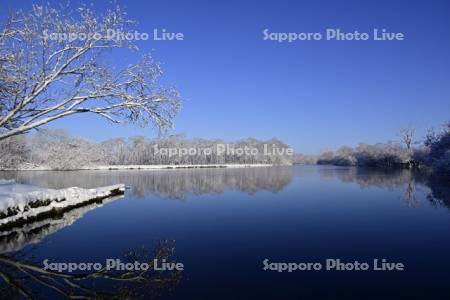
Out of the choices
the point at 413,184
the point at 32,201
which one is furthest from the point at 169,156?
the point at 32,201

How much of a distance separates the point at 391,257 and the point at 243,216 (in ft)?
26.1

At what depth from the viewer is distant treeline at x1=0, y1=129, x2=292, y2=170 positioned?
9862 centimetres

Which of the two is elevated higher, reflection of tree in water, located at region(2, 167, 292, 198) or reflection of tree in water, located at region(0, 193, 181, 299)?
reflection of tree in water, located at region(2, 167, 292, 198)

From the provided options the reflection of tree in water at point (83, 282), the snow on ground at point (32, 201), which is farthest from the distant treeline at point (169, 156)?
the reflection of tree in water at point (83, 282)

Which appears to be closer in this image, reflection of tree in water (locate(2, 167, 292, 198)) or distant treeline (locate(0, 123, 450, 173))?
reflection of tree in water (locate(2, 167, 292, 198))

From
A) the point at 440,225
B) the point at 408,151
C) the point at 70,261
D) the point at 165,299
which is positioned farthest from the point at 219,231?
the point at 408,151

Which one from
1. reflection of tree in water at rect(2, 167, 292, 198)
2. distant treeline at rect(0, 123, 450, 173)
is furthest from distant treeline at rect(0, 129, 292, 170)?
reflection of tree in water at rect(2, 167, 292, 198)

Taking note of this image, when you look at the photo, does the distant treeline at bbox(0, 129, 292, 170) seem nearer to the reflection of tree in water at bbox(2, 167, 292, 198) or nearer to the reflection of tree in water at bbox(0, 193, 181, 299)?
the reflection of tree in water at bbox(2, 167, 292, 198)

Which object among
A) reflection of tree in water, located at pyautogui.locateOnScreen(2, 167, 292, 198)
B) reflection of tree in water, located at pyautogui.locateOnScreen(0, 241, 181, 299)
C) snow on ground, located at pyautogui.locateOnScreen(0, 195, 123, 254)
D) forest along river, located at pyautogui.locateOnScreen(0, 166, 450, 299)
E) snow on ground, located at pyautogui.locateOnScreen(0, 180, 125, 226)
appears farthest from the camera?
reflection of tree in water, located at pyautogui.locateOnScreen(2, 167, 292, 198)

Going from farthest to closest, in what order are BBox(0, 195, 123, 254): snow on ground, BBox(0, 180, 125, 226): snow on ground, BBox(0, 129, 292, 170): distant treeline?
BBox(0, 129, 292, 170): distant treeline < BBox(0, 180, 125, 226): snow on ground < BBox(0, 195, 123, 254): snow on ground

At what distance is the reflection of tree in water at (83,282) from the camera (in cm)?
664

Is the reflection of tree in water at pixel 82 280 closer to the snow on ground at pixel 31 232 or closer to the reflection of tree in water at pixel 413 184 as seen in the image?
the snow on ground at pixel 31 232

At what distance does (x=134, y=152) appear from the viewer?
5551 inches

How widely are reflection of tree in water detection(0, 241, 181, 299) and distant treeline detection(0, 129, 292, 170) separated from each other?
7087 cm
